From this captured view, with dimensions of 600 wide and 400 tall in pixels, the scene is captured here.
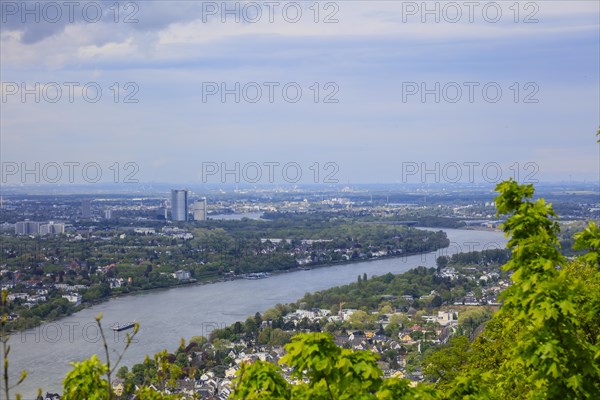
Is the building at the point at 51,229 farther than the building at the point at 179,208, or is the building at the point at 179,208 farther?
the building at the point at 179,208

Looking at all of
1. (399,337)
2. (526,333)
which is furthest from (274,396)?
(399,337)

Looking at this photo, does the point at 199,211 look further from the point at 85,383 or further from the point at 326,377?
the point at 326,377

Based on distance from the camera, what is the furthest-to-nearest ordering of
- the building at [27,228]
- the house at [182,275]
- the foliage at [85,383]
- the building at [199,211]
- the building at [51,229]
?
the building at [199,211] → the building at [51,229] → the building at [27,228] → the house at [182,275] → the foliage at [85,383]

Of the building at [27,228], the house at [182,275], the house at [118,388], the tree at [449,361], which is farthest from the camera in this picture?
the building at [27,228]

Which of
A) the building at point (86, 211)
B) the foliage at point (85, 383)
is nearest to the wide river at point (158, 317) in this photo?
the foliage at point (85, 383)

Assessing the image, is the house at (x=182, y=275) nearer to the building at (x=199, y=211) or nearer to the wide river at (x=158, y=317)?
the wide river at (x=158, y=317)

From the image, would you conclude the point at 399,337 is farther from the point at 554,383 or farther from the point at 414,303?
the point at 554,383
